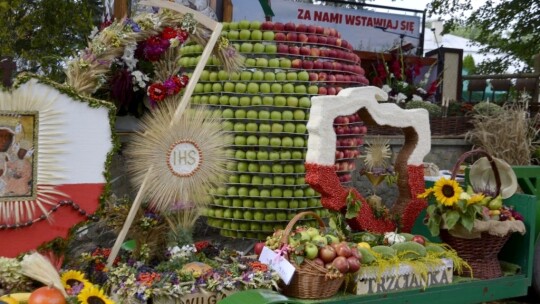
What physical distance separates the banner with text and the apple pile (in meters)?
→ 6.61

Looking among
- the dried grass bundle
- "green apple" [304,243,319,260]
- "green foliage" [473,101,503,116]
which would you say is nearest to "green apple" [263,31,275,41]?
"green apple" [304,243,319,260]

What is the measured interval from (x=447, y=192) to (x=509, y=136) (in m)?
3.09

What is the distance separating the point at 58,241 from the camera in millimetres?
2975

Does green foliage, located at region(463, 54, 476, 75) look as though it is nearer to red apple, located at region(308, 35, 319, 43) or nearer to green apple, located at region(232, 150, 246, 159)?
red apple, located at region(308, 35, 319, 43)

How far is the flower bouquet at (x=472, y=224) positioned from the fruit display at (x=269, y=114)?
2.30 ft

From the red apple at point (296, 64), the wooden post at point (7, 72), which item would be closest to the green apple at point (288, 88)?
the red apple at point (296, 64)

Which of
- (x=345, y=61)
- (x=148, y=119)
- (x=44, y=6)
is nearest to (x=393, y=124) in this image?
(x=345, y=61)

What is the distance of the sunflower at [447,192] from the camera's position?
378 centimetres

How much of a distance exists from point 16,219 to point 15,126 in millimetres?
437

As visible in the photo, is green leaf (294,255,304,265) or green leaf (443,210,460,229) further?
green leaf (443,210,460,229)

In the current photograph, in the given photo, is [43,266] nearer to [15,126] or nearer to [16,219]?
[16,219]

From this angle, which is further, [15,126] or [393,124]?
[393,124]

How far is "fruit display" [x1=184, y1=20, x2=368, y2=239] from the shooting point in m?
4.03

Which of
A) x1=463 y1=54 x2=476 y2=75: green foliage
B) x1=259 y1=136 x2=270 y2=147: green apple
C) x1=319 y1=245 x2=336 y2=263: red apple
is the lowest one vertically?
x1=319 y1=245 x2=336 y2=263: red apple
